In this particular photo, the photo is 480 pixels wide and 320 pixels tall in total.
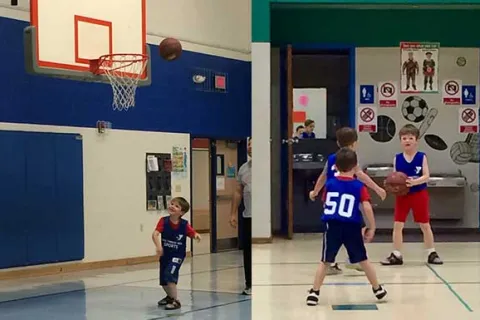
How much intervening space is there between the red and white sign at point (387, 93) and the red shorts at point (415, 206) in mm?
4366

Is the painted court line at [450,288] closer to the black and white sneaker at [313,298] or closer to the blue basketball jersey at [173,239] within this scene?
the black and white sneaker at [313,298]

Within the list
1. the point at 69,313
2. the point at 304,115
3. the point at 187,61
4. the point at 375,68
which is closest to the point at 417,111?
the point at 375,68

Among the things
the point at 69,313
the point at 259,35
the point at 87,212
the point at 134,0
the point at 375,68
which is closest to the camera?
the point at 69,313

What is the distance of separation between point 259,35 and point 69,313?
5535 mm

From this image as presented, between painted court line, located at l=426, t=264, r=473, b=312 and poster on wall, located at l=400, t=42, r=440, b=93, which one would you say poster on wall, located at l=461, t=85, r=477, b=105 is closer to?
poster on wall, located at l=400, t=42, r=440, b=93

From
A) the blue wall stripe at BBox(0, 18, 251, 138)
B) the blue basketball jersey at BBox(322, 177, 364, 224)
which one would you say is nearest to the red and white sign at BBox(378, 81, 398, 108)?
the blue wall stripe at BBox(0, 18, 251, 138)

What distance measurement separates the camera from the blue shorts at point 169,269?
6805mm

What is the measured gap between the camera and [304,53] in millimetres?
12562

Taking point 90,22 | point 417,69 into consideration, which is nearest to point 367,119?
point 417,69

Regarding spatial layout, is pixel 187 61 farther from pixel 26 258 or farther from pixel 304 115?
pixel 26 258

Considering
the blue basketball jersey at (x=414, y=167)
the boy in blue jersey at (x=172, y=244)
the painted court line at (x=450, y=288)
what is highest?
the blue basketball jersey at (x=414, y=167)

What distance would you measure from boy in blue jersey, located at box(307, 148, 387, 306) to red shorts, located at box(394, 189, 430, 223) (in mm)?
2313

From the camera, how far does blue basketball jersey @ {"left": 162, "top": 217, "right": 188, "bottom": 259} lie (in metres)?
6.89

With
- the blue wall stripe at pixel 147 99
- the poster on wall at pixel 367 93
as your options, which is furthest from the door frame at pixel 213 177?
the poster on wall at pixel 367 93
